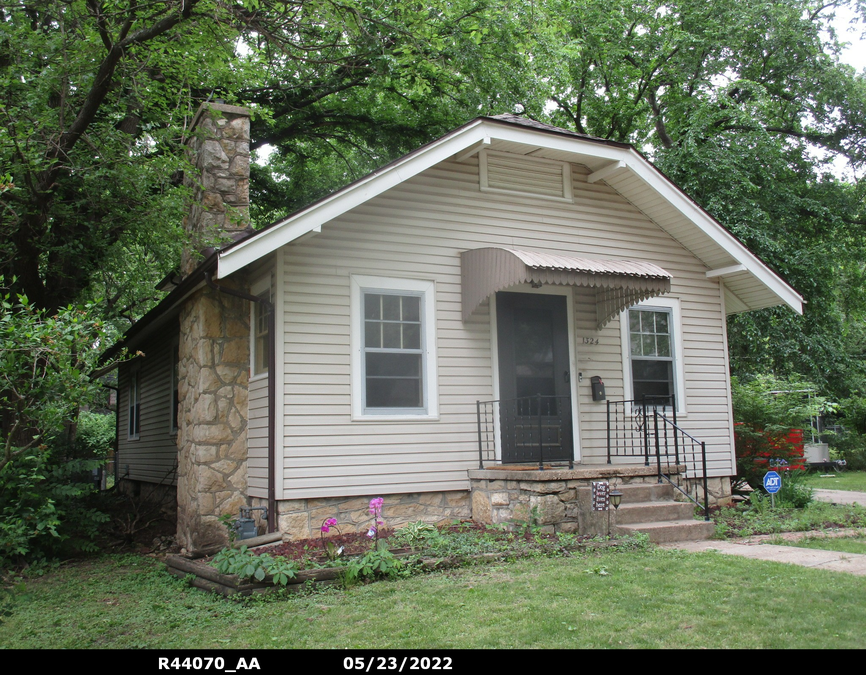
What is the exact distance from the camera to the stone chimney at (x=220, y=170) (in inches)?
352

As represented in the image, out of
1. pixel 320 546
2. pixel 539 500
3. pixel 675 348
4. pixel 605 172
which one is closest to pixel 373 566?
pixel 320 546

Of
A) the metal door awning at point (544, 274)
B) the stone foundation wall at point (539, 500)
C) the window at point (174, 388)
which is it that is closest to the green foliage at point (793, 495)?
the stone foundation wall at point (539, 500)

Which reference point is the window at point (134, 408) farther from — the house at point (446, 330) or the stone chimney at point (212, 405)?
the stone chimney at point (212, 405)

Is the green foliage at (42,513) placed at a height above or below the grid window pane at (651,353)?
below

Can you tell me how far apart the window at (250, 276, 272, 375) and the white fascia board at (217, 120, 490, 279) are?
0.65 metres

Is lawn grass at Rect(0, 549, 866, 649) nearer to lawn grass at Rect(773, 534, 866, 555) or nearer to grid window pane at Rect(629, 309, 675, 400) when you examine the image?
lawn grass at Rect(773, 534, 866, 555)

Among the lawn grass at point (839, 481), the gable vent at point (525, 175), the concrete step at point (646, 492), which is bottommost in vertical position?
the lawn grass at point (839, 481)

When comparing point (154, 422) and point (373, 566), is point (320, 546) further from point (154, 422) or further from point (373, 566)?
point (154, 422)

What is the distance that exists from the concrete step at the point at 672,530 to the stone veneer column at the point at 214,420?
4084 mm

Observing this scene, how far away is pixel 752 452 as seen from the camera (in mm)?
11062

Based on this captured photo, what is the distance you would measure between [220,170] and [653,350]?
605 cm

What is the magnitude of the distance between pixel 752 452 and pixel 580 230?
457 centimetres

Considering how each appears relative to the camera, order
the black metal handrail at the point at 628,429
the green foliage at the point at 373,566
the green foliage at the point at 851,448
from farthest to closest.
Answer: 1. the green foliage at the point at 851,448
2. the black metal handrail at the point at 628,429
3. the green foliage at the point at 373,566

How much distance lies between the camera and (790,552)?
658 centimetres
